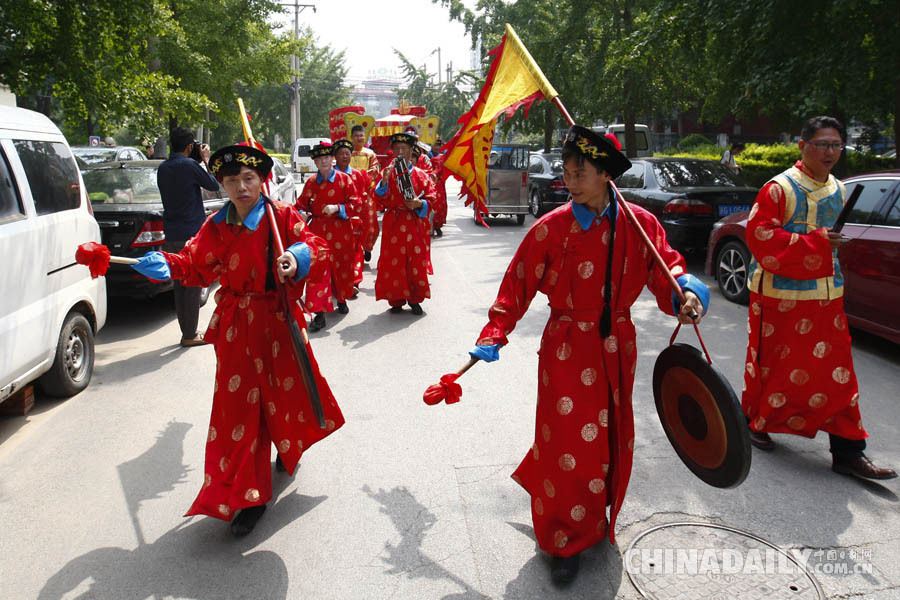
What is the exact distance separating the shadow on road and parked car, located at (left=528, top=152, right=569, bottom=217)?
44.5 feet

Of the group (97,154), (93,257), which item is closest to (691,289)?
(93,257)

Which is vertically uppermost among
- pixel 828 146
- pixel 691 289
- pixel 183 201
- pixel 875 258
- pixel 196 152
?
pixel 196 152

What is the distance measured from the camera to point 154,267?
328 centimetres

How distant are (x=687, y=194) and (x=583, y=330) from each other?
7230mm

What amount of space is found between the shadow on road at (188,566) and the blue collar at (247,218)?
4.88ft

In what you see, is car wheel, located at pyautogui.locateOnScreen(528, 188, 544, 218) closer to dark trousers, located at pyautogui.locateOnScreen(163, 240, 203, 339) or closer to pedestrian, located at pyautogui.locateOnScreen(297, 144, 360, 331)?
pedestrian, located at pyautogui.locateOnScreen(297, 144, 360, 331)

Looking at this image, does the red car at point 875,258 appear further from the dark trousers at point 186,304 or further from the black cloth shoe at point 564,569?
the dark trousers at point 186,304

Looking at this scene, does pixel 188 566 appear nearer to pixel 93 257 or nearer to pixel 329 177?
pixel 93 257

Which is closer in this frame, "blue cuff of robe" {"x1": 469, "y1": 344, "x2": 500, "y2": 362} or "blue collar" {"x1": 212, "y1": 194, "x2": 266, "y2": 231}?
"blue cuff of robe" {"x1": 469, "y1": 344, "x2": 500, "y2": 362}

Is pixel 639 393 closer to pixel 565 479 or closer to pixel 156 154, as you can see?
pixel 565 479

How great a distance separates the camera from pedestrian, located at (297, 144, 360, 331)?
7.38 metres

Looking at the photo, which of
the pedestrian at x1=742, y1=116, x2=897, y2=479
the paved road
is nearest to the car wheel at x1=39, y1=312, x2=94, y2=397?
the paved road

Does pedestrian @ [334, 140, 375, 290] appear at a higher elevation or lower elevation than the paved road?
higher

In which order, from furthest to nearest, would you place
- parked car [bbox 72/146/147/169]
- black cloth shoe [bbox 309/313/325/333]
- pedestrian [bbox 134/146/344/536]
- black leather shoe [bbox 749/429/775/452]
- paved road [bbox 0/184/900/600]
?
parked car [bbox 72/146/147/169] → black cloth shoe [bbox 309/313/325/333] → black leather shoe [bbox 749/429/775/452] → pedestrian [bbox 134/146/344/536] → paved road [bbox 0/184/900/600]
